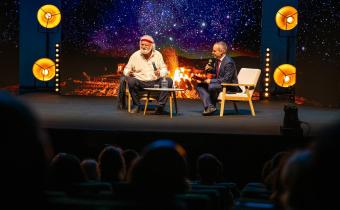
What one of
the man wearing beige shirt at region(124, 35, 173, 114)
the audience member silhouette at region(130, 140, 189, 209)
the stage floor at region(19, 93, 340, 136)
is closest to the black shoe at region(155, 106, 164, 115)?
the stage floor at region(19, 93, 340, 136)

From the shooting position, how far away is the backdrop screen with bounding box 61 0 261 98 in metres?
11.2

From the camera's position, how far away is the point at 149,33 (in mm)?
11438

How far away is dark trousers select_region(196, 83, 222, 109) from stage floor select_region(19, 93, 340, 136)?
0.24m

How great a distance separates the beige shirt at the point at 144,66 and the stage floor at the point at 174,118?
0.58 metres

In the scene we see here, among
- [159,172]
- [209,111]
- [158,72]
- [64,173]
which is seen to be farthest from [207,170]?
[158,72]

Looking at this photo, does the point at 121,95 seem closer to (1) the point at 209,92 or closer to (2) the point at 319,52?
(1) the point at 209,92

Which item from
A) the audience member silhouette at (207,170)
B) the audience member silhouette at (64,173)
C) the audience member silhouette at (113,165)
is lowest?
the audience member silhouette at (207,170)

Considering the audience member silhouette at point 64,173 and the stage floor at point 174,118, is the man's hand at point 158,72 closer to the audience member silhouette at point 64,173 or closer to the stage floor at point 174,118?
the stage floor at point 174,118

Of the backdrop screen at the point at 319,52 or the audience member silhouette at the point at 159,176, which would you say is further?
the backdrop screen at the point at 319,52

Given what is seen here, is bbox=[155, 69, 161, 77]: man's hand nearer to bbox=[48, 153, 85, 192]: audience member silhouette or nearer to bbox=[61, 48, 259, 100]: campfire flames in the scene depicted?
bbox=[61, 48, 259, 100]: campfire flames

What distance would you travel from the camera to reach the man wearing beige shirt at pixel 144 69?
8185mm

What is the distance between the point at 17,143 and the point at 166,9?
10.8 meters

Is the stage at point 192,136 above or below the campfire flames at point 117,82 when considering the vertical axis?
below

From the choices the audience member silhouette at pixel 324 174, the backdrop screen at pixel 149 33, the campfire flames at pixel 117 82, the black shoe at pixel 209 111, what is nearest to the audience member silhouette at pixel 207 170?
the audience member silhouette at pixel 324 174
